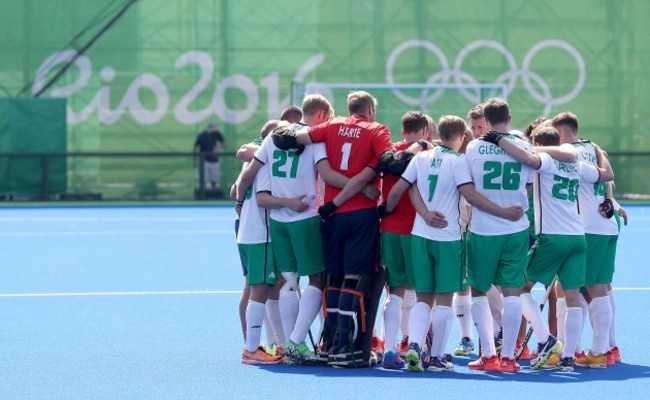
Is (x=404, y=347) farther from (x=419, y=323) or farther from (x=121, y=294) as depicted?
(x=121, y=294)

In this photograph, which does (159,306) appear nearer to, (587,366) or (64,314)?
(64,314)

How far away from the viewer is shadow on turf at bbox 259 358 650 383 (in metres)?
8.12

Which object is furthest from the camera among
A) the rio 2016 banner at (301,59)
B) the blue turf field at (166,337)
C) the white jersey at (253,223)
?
the rio 2016 banner at (301,59)

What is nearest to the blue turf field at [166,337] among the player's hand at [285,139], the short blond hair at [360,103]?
the player's hand at [285,139]

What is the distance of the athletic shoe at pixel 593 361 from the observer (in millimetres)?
8562

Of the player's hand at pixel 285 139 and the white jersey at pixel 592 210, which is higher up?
the player's hand at pixel 285 139

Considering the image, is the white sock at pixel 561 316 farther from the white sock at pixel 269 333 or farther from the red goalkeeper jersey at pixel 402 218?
the white sock at pixel 269 333

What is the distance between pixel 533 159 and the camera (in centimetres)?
828

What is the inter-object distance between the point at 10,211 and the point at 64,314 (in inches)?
600

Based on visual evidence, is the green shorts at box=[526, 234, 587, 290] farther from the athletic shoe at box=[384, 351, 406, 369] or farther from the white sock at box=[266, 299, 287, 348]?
the white sock at box=[266, 299, 287, 348]

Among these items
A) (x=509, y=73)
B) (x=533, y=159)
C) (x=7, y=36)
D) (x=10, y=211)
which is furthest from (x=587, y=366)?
(x=7, y=36)

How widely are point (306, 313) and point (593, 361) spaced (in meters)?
2.05

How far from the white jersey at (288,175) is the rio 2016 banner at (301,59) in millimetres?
20259

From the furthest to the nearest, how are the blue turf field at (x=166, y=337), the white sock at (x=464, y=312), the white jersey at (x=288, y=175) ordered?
1. the white sock at (x=464, y=312)
2. the white jersey at (x=288, y=175)
3. the blue turf field at (x=166, y=337)
